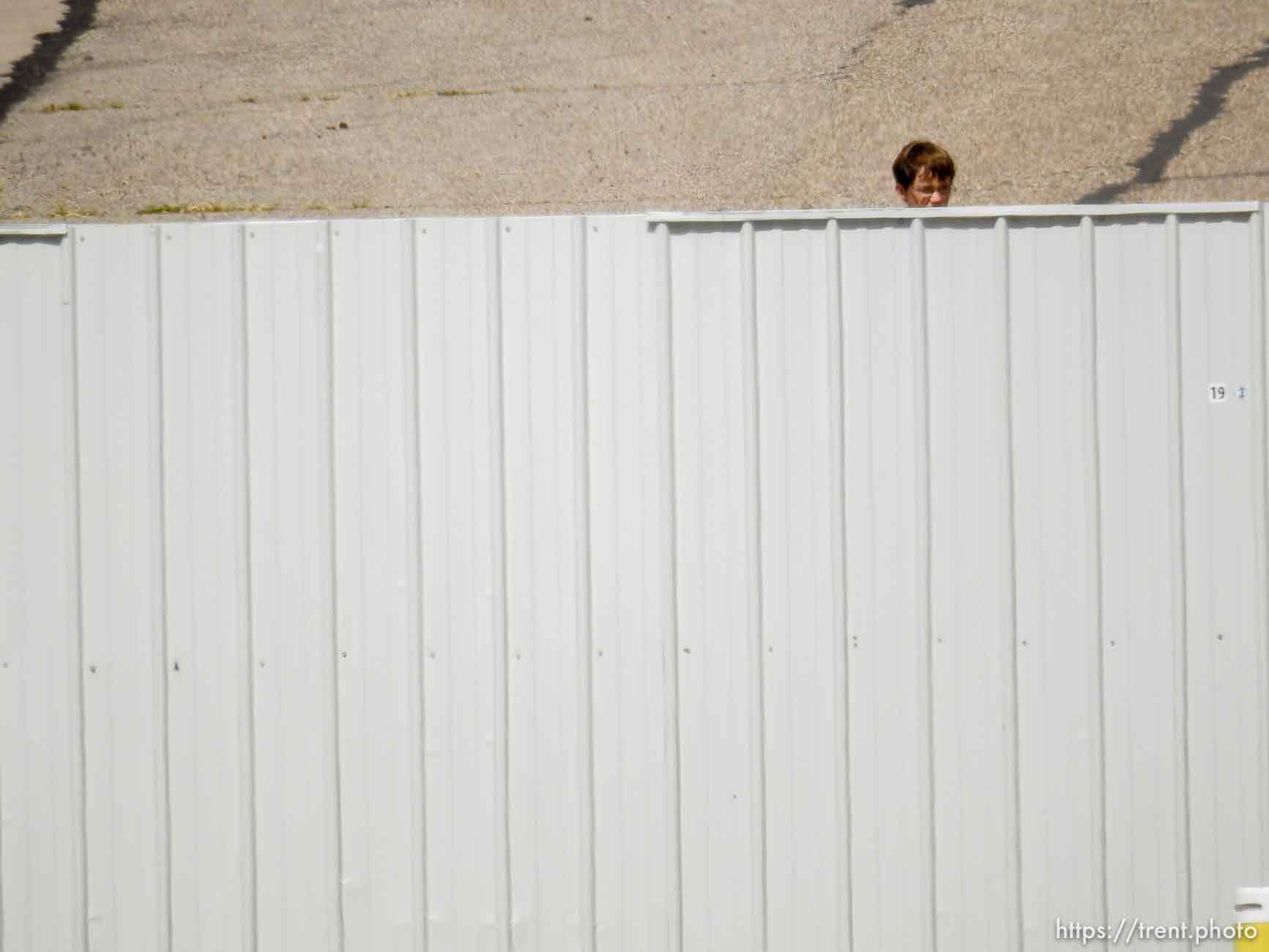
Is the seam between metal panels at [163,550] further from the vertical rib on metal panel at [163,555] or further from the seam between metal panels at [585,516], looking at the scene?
the seam between metal panels at [585,516]

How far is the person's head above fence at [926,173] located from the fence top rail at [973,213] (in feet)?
2.64

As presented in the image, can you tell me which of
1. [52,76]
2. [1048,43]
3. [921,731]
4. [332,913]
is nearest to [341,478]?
[332,913]

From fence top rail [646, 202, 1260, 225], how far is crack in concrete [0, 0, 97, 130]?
24.9 feet

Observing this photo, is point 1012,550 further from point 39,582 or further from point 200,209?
point 200,209

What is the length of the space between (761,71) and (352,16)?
380cm

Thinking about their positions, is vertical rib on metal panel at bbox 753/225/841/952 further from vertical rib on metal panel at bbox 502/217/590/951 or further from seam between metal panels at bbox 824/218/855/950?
vertical rib on metal panel at bbox 502/217/590/951

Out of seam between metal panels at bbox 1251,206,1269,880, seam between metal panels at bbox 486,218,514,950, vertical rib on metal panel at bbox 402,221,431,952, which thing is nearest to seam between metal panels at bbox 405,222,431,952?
vertical rib on metal panel at bbox 402,221,431,952

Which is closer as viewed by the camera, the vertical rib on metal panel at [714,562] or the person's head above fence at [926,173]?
the vertical rib on metal panel at [714,562]

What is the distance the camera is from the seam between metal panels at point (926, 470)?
3135 millimetres

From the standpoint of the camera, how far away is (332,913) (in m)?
3.19

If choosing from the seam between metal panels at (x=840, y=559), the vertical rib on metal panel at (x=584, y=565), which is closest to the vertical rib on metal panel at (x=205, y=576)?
the vertical rib on metal panel at (x=584, y=565)

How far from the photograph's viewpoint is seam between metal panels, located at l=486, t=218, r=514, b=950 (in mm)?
3125

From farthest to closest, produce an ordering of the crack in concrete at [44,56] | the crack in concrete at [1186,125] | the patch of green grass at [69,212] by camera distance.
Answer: the crack in concrete at [44,56] → the patch of green grass at [69,212] → the crack in concrete at [1186,125]

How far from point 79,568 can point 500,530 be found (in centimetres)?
112
